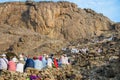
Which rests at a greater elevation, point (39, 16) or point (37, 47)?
point (39, 16)

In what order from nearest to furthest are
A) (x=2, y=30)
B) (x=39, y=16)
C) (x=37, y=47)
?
(x=37, y=47) → (x=2, y=30) → (x=39, y=16)

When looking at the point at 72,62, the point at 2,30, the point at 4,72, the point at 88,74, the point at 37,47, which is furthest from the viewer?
the point at 2,30

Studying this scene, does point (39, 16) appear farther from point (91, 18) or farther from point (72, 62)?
point (72, 62)

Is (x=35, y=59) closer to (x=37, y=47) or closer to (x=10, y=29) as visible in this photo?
(x=37, y=47)

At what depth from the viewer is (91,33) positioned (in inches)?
4163

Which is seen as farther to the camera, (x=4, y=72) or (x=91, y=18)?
(x=91, y=18)

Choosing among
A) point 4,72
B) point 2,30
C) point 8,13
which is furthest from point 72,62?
point 8,13

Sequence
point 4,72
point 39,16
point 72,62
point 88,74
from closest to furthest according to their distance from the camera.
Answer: point 4,72, point 88,74, point 72,62, point 39,16

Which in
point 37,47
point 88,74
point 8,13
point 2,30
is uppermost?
point 8,13

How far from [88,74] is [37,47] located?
54.8 m

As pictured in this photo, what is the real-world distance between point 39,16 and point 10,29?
10885 mm

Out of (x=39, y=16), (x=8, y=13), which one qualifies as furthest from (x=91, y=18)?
(x=8, y=13)

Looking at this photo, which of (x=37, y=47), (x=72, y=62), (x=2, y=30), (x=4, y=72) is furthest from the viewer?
(x=2, y=30)

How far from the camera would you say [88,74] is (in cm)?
2638
